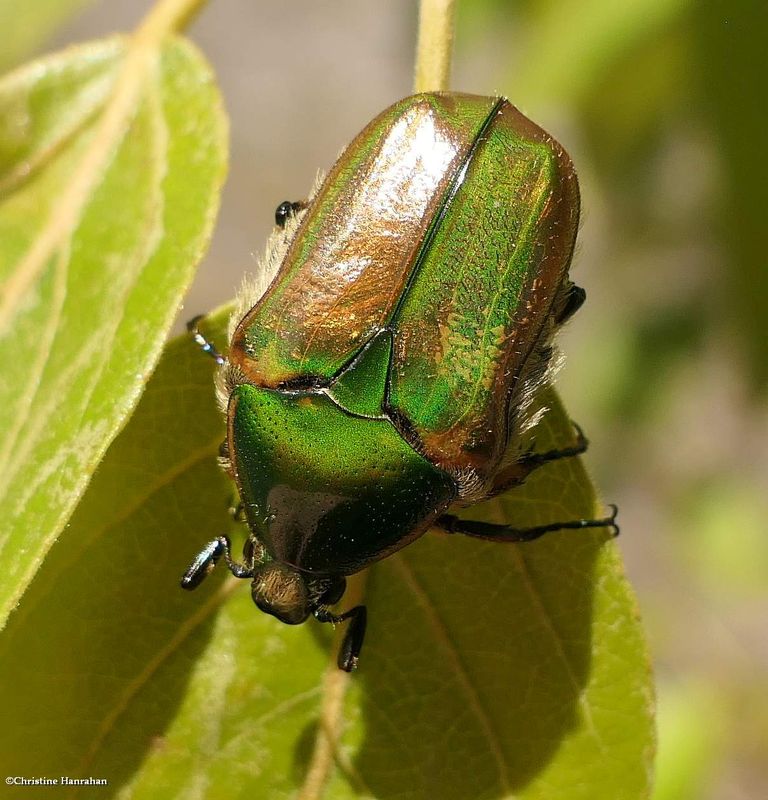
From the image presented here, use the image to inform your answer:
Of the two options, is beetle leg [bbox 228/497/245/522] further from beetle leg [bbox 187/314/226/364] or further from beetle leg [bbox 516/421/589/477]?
beetle leg [bbox 516/421/589/477]

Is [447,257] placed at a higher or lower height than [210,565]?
higher

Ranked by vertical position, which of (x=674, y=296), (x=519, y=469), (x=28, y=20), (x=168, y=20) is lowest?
(x=674, y=296)

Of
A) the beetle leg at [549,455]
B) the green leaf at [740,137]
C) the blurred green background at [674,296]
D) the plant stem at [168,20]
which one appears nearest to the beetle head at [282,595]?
the beetle leg at [549,455]

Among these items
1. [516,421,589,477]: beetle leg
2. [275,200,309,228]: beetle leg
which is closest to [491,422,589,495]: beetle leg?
[516,421,589,477]: beetle leg

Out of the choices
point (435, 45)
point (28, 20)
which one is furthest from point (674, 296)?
point (28, 20)

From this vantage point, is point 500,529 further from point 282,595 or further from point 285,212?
point 285,212

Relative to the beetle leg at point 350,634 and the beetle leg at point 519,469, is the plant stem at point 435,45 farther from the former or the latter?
the beetle leg at point 350,634

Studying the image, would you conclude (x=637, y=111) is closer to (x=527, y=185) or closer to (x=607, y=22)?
(x=607, y=22)
